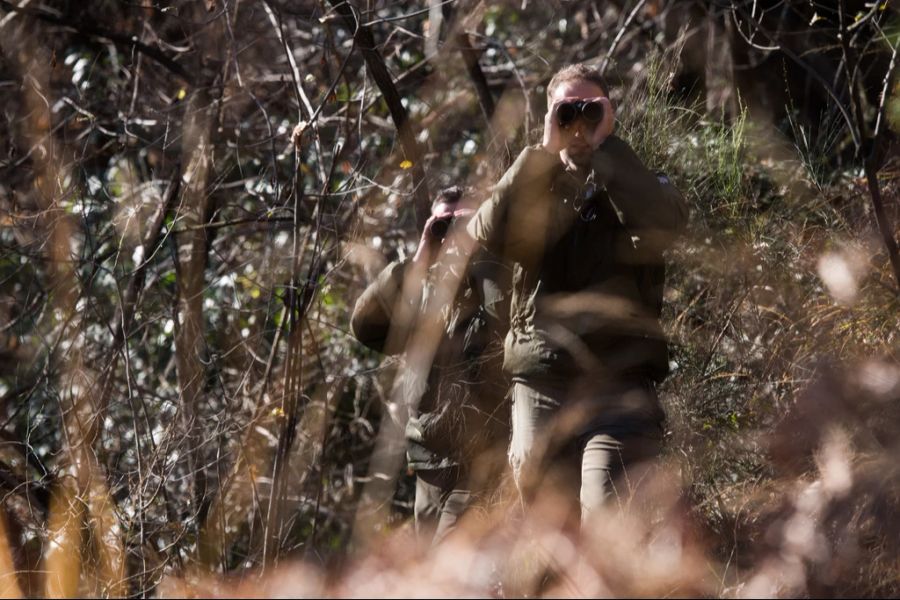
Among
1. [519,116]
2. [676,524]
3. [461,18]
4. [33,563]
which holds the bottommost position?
[33,563]

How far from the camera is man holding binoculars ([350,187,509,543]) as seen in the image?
141 inches

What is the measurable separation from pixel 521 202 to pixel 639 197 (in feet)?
1.15

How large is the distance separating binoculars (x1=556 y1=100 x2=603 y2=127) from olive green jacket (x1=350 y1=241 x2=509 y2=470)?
25.3 inches

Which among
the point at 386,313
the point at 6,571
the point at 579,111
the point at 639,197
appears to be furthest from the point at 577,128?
the point at 6,571

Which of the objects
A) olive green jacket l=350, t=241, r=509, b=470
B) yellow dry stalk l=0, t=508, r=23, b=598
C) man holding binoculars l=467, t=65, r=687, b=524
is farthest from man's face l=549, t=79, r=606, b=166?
yellow dry stalk l=0, t=508, r=23, b=598

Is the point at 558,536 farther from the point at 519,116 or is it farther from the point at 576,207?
the point at 519,116

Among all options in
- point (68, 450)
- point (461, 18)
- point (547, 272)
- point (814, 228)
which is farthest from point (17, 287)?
point (814, 228)

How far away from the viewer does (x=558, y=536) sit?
287 centimetres

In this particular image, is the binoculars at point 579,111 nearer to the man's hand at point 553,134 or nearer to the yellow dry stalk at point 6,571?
the man's hand at point 553,134

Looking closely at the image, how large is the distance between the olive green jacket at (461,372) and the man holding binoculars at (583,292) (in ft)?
1.30

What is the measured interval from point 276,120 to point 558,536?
11.9 ft

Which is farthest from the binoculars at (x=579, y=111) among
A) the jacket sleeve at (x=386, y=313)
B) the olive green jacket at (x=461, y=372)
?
the jacket sleeve at (x=386, y=313)

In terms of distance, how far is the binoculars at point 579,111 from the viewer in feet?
9.96

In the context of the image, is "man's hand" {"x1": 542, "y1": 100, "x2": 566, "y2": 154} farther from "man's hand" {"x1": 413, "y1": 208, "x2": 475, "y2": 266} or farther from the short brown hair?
"man's hand" {"x1": 413, "y1": 208, "x2": 475, "y2": 266}
